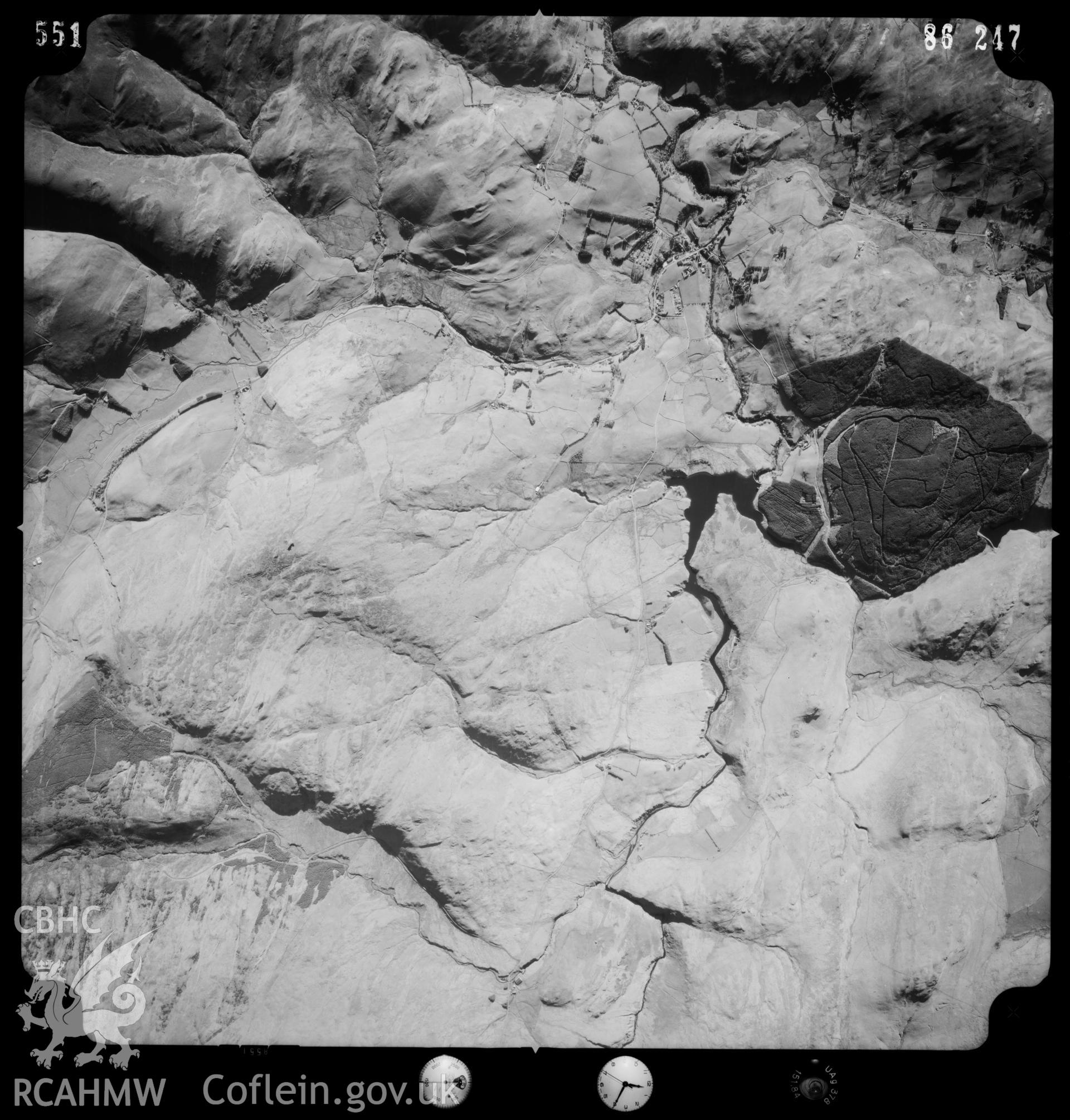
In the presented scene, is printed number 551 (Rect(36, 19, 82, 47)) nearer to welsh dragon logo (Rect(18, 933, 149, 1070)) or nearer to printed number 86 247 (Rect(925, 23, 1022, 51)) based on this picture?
printed number 86 247 (Rect(925, 23, 1022, 51))

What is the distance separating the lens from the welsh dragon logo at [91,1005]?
1.77 meters

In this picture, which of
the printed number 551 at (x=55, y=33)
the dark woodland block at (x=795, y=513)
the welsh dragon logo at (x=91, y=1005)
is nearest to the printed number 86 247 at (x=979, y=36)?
the dark woodland block at (x=795, y=513)

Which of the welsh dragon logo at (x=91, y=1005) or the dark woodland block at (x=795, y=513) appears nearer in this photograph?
the welsh dragon logo at (x=91, y=1005)

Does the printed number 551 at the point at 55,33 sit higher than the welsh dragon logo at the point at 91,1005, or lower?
higher

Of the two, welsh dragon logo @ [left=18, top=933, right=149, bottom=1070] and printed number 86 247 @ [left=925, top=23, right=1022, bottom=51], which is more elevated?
printed number 86 247 @ [left=925, top=23, right=1022, bottom=51]

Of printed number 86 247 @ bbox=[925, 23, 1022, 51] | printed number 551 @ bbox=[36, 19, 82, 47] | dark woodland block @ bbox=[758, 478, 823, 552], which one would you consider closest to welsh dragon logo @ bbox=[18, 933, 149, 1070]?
dark woodland block @ bbox=[758, 478, 823, 552]

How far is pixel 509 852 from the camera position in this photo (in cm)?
183

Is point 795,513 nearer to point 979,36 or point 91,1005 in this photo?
point 979,36

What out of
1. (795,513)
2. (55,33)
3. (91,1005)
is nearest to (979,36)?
(795,513)

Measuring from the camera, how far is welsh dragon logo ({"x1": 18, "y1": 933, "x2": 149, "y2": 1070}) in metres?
1.77

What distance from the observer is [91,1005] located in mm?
1789

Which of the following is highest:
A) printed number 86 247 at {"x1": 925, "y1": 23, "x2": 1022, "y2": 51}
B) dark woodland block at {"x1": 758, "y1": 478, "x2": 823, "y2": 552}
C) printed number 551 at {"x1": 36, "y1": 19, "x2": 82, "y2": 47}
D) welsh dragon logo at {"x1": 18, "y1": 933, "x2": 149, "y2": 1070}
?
printed number 86 247 at {"x1": 925, "y1": 23, "x2": 1022, "y2": 51}

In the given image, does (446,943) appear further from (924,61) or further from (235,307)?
(924,61)

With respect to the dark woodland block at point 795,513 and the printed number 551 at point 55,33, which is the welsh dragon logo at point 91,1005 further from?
the printed number 551 at point 55,33
